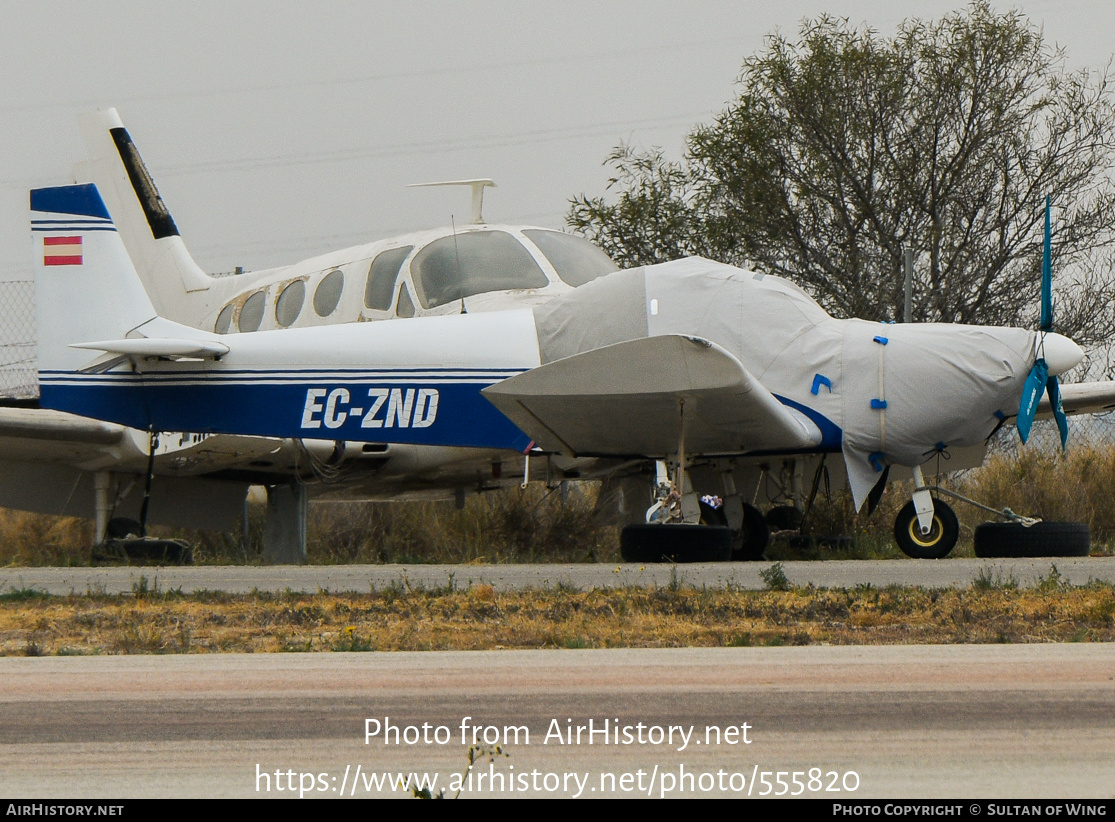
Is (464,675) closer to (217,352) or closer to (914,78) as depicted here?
(217,352)

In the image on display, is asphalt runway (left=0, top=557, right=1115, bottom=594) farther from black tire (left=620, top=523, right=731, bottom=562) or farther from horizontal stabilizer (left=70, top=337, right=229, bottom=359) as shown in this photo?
horizontal stabilizer (left=70, top=337, right=229, bottom=359)

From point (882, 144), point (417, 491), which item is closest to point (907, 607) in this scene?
point (417, 491)

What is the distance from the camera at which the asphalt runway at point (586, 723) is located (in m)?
2.76

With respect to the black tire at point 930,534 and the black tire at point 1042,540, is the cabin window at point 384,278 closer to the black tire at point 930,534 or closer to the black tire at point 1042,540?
the black tire at point 930,534

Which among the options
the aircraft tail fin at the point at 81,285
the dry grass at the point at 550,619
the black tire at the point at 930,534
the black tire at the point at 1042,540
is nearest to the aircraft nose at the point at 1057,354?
the black tire at the point at 1042,540

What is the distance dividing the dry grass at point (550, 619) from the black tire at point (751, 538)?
157 inches

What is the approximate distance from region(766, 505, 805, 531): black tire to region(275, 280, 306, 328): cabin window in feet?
16.0

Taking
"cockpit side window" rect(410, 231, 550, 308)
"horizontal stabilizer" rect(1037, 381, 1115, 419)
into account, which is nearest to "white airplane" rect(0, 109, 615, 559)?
"cockpit side window" rect(410, 231, 550, 308)

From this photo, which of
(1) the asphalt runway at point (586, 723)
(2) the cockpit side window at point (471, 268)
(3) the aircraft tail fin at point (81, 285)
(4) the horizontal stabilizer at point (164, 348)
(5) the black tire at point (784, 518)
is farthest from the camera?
(3) the aircraft tail fin at point (81, 285)

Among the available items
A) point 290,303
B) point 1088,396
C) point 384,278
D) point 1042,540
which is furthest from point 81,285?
point 1088,396

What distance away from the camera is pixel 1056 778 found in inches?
108

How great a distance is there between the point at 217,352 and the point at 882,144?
10163 millimetres

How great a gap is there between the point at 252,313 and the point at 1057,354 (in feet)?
25.9

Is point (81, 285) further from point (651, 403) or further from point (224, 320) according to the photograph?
point (651, 403)
